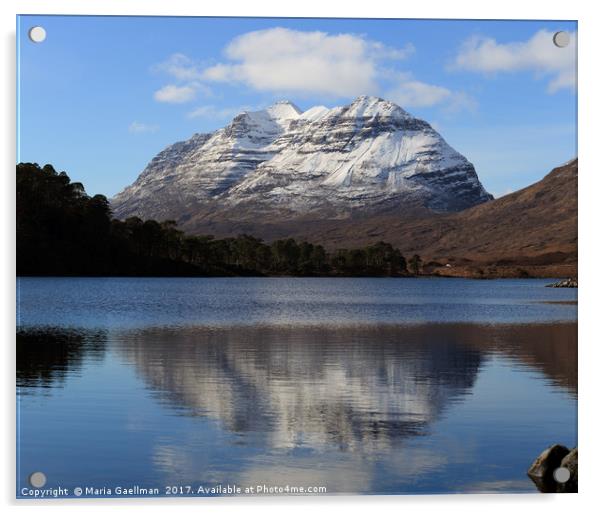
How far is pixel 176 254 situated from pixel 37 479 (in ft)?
240

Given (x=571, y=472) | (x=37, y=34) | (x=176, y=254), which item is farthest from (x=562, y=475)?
(x=176, y=254)

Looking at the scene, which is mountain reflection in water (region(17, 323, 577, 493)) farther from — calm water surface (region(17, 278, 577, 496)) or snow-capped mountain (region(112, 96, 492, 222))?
snow-capped mountain (region(112, 96, 492, 222))

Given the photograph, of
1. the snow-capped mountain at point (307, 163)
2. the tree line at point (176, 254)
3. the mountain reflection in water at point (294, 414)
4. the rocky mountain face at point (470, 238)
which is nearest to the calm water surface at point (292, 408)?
the mountain reflection in water at point (294, 414)

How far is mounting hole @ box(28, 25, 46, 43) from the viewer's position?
36.4ft

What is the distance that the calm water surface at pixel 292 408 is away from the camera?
397 inches

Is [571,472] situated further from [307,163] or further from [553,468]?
[307,163]

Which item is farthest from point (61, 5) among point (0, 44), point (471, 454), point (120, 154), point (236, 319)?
point (236, 319)

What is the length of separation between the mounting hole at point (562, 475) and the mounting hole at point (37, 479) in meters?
5.69

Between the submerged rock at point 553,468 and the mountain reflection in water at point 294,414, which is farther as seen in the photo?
the submerged rock at point 553,468

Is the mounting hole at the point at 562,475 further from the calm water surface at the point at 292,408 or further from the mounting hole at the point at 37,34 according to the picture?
the mounting hole at the point at 37,34

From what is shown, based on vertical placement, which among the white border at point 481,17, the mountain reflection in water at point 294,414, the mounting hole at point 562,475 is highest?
the white border at point 481,17

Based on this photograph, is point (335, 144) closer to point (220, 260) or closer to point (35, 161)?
point (35, 161)

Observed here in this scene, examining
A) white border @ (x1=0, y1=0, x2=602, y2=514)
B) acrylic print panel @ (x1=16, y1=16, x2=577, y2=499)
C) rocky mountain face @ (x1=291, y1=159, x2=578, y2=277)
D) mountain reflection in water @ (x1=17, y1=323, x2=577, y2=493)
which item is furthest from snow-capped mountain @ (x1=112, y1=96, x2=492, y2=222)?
white border @ (x1=0, y1=0, x2=602, y2=514)

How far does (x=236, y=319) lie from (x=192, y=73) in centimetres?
2062
